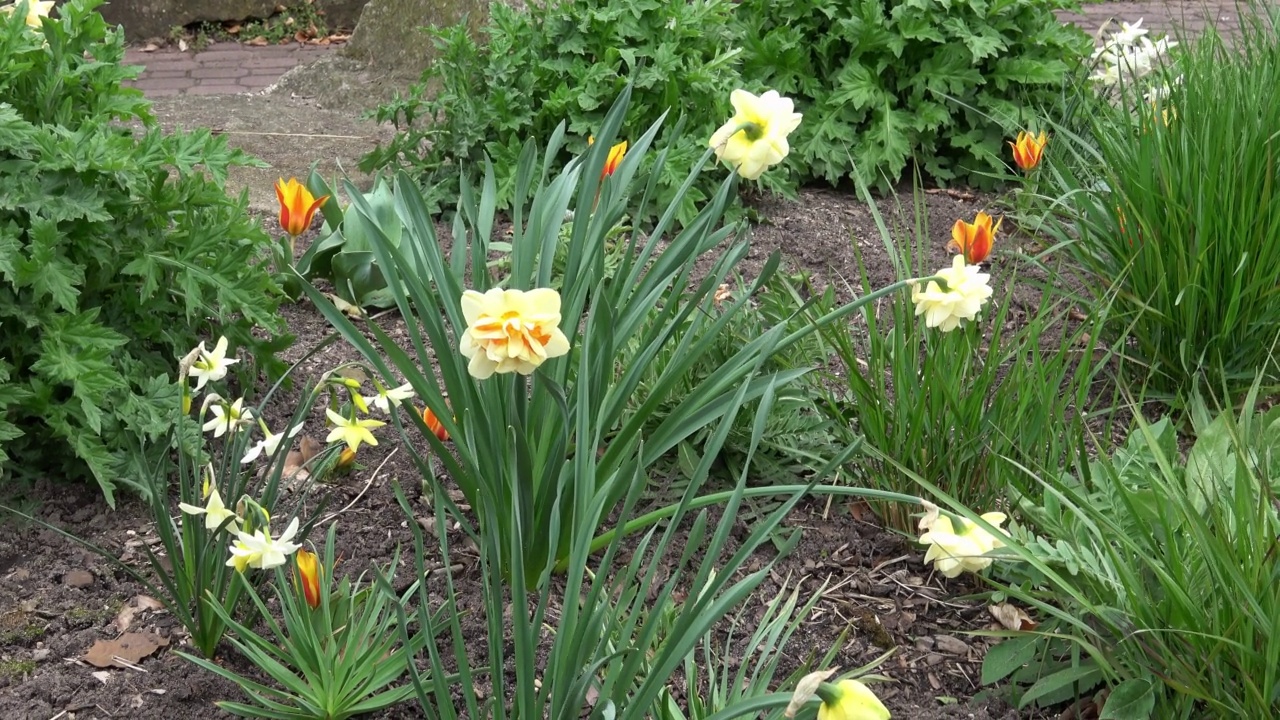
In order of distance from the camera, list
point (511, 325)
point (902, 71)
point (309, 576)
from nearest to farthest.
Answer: point (511, 325)
point (309, 576)
point (902, 71)

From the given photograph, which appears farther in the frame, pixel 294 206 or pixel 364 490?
pixel 294 206

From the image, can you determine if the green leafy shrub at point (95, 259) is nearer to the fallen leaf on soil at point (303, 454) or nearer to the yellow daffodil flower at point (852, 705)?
the fallen leaf on soil at point (303, 454)

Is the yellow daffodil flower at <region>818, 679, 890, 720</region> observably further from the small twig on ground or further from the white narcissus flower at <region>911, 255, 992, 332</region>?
the small twig on ground

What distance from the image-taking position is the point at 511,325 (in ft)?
4.61

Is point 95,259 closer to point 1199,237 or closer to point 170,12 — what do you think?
point 1199,237

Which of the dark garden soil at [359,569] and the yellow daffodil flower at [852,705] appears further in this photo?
the dark garden soil at [359,569]

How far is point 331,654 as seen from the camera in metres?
1.83

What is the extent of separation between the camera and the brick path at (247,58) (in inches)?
253

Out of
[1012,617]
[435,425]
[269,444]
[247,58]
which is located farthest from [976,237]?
[247,58]

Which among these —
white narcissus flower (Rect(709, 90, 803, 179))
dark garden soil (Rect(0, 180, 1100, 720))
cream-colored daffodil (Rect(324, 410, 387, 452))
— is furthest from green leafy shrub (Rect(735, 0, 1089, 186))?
cream-colored daffodil (Rect(324, 410, 387, 452))

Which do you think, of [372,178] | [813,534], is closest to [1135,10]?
[372,178]

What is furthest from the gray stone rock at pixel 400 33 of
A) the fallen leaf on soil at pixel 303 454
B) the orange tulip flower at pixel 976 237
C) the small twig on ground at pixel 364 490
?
the orange tulip flower at pixel 976 237

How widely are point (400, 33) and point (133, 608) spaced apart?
385cm

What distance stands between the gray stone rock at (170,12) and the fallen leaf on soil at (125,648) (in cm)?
628
